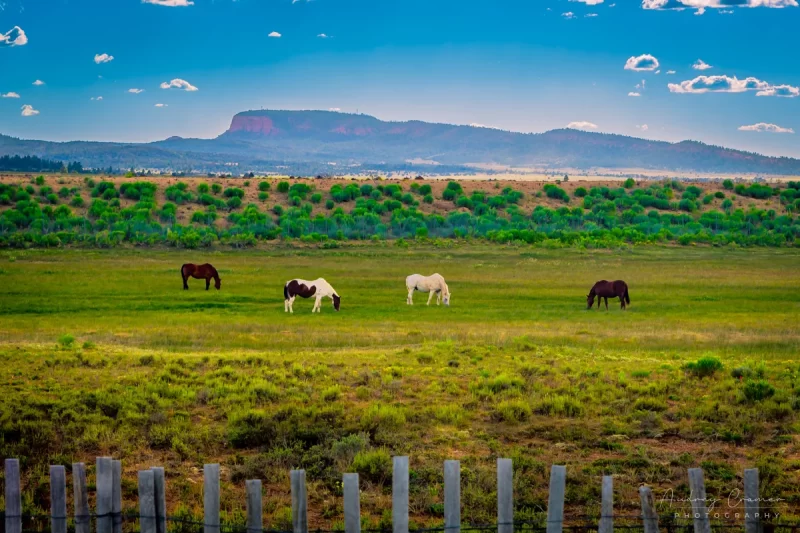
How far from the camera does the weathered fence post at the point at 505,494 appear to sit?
6.61 meters

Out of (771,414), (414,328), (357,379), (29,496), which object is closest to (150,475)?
(29,496)

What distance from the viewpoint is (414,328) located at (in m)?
28.1

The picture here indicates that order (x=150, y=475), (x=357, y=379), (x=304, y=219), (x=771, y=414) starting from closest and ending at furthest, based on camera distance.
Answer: (x=150, y=475)
(x=771, y=414)
(x=357, y=379)
(x=304, y=219)

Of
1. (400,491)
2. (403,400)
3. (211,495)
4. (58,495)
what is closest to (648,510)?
(400,491)

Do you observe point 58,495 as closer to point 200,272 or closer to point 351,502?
point 351,502

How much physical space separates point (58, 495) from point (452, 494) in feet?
10.8

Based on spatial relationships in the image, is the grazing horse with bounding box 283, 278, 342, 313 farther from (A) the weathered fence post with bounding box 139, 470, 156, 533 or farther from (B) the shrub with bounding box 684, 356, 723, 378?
(A) the weathered fence post with bounding box 139, 470, 156, 533

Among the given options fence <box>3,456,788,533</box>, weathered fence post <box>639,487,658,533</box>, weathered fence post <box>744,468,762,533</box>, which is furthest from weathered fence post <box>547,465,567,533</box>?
weathered fence post <box>744,468,762,533</box>

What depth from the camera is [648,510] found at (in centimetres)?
707

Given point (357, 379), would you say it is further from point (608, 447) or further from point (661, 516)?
point (661, 516)

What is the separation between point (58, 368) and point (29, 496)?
295 inches

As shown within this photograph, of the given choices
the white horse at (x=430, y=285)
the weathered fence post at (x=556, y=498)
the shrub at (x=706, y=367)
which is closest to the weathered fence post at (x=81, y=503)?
the weathered fence post at (x=556, y=498)

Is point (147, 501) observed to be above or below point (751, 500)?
below

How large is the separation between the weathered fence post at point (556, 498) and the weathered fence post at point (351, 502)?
1.58 metres
